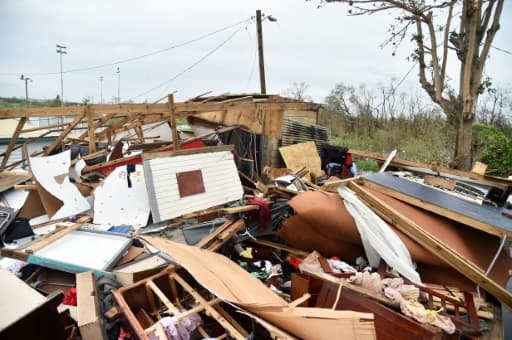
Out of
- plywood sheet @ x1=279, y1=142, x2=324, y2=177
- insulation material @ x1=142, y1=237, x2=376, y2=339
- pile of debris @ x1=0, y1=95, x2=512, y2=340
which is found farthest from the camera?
plywood sheet @ x1=279, y1=142, x2=324, y2=177

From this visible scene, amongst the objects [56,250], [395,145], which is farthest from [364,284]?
[395,145]

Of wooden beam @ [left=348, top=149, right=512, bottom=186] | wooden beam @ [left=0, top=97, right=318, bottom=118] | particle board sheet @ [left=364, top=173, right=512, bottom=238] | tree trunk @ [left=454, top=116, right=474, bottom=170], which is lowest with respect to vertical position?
particle board sheet @ [left=364, top=173, right=512, bottom=238]

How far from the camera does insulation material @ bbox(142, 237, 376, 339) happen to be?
5.58ft

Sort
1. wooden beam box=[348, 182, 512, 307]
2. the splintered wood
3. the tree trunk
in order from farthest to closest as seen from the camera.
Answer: the tree trunk, wooden beam box=[348, 182, 512, 307], the splintered wood

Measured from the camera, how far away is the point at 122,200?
16.0 feet

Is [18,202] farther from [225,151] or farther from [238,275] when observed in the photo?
[238,275]

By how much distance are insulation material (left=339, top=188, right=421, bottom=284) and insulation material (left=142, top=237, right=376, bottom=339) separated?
1250 mm

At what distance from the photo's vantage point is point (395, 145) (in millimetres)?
12070

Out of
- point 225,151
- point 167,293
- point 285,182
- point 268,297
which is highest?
point 225,151

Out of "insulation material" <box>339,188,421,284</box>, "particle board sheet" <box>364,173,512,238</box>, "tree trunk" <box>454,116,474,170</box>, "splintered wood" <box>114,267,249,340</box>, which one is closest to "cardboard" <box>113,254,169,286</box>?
"splintered wood" <box>114,267,249,340</box>

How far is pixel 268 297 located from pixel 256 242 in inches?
77.2

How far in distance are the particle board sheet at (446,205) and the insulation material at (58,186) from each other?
4.61 metres

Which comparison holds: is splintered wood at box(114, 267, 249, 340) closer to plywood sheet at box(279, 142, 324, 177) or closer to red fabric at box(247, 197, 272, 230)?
red fabric at box(247, 197, 272, 230)

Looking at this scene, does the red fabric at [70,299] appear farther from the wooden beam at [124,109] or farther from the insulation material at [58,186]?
the wooden beam at [124,109]
